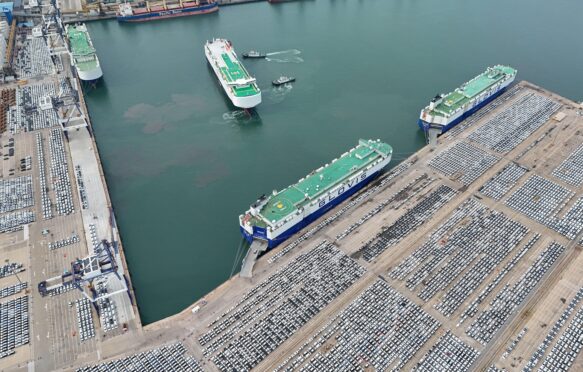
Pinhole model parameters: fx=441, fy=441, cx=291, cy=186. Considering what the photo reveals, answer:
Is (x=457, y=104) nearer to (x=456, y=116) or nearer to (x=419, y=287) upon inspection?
(x=456, y=116)

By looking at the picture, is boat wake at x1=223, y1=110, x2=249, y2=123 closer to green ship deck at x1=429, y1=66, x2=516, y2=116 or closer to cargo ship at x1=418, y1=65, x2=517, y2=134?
cargo ship at x1=418, y1=65, x2=517, y2=134

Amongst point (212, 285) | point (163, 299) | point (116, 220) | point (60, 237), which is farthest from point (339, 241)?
point (60, 237)

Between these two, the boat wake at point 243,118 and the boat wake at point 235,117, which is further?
the boat wake at point 235,117

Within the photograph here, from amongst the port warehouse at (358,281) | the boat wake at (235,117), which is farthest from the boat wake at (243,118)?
the port warehouse at (358,281)

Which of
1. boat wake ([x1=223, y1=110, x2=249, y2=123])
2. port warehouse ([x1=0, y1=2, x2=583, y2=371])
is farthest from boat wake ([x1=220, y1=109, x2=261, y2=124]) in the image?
port warehouse ([x1=0, y1=2, x2=583, y2=371])

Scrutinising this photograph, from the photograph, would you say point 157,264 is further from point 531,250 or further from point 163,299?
point 531,250

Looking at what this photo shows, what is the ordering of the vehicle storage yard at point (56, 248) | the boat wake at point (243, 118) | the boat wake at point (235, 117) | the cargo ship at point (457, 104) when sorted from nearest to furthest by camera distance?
the vehicle storage yard at point (56, 248) → the cargo ship at point (457, 104) → the boat wake at point (243, 118) → the boat wake at point (235, 117)

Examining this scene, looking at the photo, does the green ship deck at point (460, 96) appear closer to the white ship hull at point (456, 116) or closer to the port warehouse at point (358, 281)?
the white ship hull at point (456, 116)
